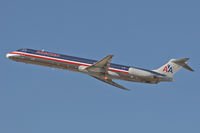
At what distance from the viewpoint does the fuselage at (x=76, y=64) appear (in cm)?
6191

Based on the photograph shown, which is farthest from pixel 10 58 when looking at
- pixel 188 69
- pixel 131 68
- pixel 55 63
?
pixel 188 69

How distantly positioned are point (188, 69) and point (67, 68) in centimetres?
2181

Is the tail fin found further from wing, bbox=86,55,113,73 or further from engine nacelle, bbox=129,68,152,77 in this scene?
wing, bbox=86,55,113,73

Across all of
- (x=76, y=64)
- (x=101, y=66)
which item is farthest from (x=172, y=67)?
(x=76, y=64)

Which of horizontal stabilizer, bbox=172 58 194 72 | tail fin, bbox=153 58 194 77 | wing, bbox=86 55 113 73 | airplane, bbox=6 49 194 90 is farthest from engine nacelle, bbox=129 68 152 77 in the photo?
horizontal stabilizer, bbox=172 58 194 72

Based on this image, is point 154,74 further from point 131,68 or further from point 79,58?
point 79,58

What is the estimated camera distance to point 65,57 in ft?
209

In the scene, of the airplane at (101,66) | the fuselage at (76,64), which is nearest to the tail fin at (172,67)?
the airplane at (101,66)

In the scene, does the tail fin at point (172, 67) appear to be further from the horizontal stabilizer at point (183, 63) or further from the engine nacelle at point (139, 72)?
the engine nacelle at point (139, 72)

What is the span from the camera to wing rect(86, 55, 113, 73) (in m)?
60.1

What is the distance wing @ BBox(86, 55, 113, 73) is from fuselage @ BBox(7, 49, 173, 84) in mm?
1327

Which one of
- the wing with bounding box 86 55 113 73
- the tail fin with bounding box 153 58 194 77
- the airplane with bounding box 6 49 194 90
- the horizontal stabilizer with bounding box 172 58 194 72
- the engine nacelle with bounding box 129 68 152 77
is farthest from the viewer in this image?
the tail fin with bounding box 153 58 194 77

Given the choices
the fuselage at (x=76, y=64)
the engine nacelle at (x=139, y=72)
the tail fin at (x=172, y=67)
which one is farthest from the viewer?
the tail fin at (x=172, y=67)

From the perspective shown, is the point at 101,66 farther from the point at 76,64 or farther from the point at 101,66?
the point at 76,64
